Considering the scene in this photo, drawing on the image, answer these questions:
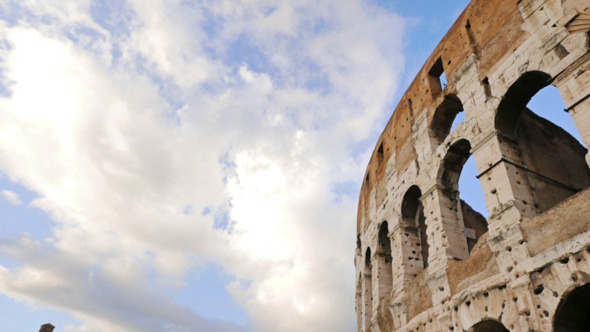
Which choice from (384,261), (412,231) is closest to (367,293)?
(384,261)

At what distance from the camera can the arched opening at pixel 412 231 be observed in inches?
381

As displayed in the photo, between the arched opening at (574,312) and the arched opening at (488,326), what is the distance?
3.98ft

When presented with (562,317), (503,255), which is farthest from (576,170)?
(562,317)

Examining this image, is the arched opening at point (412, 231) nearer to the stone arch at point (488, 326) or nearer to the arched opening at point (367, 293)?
the arched opening at point (367, 293)

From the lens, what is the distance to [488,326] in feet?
21.4

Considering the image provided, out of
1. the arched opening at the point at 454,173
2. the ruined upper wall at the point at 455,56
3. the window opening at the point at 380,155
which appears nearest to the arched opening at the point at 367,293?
the ruined upper wall at the point at 455,56

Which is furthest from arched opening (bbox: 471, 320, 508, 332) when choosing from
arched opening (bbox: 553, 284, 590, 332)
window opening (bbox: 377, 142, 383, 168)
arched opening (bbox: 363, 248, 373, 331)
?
window opening (bbox: 377, 142, 383, 168)

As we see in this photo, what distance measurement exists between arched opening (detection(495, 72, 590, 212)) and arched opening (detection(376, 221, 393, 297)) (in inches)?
182

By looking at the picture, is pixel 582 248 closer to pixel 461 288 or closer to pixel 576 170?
pixel 461 288

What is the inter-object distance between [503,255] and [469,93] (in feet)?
12.2

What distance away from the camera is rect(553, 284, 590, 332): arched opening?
17.0ft

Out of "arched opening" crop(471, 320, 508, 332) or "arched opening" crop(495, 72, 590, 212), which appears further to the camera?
"arched opening" crop(495, 72, 590, 212)

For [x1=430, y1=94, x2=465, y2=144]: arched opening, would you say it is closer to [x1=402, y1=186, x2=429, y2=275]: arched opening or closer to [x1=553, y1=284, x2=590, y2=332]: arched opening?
[x1=402, y1=186, x2=429, y2=275]: arched opening

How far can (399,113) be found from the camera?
12.2 metres
